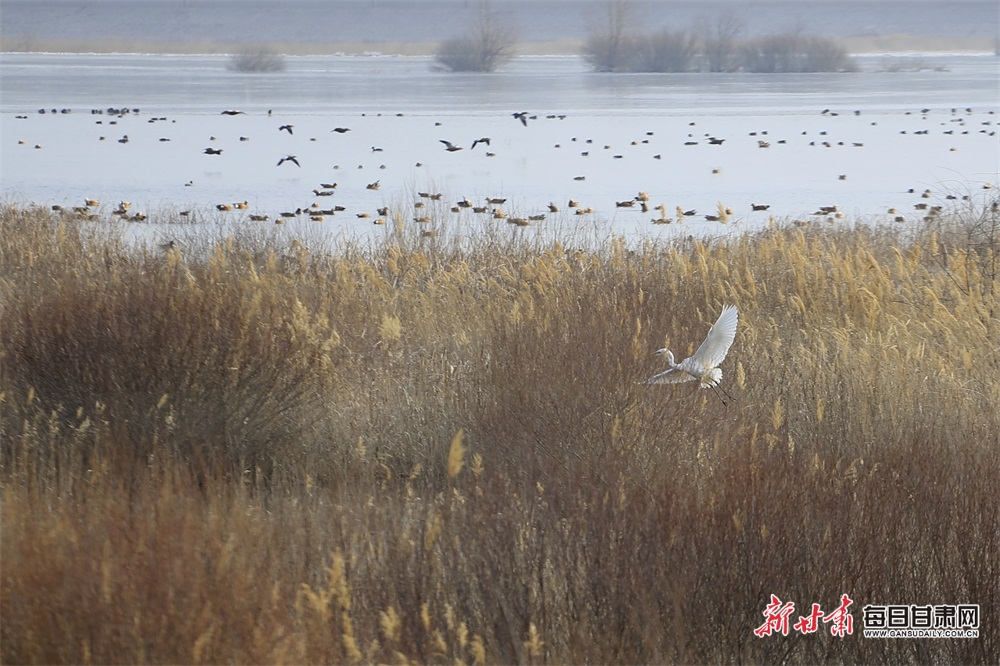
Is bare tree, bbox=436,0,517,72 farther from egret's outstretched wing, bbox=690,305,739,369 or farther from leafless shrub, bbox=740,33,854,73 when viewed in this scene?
egret's outstretched wing, bbox=690,305,739,369

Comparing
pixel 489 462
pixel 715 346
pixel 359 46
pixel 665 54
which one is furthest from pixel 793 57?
pixel 489 462

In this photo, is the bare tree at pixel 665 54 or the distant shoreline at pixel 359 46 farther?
the distant shoreline at pixel 359 46

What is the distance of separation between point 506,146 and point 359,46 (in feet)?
184

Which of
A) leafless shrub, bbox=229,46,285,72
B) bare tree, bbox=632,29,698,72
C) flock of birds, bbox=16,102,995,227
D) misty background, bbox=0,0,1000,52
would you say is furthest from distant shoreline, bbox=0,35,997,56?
flock of birds, bbox=16,102,995,227

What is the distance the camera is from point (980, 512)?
12.3ft

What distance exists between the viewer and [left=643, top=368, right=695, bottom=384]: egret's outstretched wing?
15.8ft

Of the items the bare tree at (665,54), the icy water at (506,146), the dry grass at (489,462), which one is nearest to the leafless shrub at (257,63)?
the icy water at (506,146)

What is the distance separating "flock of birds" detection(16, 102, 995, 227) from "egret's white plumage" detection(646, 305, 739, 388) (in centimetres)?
452

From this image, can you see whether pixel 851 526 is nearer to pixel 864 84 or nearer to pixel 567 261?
pixel 567 261

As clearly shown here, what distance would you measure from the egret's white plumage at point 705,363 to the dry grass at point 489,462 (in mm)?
89

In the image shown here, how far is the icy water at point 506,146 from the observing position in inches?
555

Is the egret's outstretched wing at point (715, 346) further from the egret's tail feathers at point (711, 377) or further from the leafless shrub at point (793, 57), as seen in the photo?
the leafless shrub at point (793, 57)

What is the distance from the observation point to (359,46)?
73438mm

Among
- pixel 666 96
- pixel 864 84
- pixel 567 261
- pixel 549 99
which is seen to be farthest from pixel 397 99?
pixel 567 261
